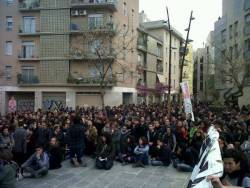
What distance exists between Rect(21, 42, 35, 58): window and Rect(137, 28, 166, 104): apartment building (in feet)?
41.1

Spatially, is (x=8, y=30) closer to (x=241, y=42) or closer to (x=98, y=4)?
(x=98, y=4)

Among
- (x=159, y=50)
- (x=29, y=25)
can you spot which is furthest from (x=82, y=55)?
(x=159, y=50)

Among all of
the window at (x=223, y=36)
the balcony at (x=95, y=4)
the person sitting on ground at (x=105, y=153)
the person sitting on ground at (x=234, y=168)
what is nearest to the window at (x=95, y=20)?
the balcony at (x=95, y=4)

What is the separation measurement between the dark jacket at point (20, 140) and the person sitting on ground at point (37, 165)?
1.30 metres

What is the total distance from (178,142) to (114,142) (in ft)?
7.96

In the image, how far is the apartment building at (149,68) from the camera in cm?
4594

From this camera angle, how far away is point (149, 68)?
50781 mm

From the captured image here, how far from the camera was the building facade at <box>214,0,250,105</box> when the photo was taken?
35.1m

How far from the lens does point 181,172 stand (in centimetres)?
1216

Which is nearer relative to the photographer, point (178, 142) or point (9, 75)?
point (178, 142)

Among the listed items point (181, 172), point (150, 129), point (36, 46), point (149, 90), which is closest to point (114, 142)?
point (150, 129)

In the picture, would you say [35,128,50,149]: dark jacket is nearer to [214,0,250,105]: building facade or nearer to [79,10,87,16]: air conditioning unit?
[214,0,250,105]: building facade

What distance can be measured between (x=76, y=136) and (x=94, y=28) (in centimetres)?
2546

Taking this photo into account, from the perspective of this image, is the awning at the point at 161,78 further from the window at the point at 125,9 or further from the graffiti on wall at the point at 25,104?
the graffiti on wall at the point at 25,104
